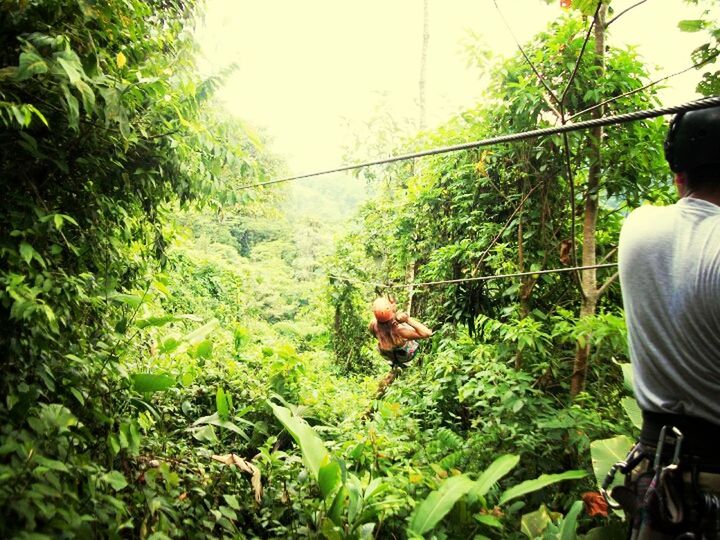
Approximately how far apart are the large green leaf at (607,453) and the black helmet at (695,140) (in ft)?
5.47

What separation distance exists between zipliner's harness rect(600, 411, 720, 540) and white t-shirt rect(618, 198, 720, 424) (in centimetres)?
5

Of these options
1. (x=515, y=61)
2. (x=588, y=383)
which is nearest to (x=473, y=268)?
(x=588, y=383)

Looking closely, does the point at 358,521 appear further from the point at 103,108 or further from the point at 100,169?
the point at 103,108

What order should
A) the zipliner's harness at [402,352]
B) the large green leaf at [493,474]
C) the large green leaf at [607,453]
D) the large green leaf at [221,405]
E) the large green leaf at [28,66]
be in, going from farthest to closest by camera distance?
1. the zipliner's harness at [402,352]
2. the large green leaf at [221,405]
3. the large green leaf at [493,474]
4. the large green leaf at [607,453]
5. the large green leaf at [28,66]

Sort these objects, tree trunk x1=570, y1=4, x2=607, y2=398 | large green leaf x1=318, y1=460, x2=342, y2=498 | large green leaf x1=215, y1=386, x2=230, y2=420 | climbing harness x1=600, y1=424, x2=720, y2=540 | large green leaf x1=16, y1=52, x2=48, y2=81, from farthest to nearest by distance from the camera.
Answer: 1. tree trunk x1=570, y1=4, x2=607, y2=398
2. large green leaf x1=215, y1=386, x2=230, y2=420
3. large green leaf x1=318, y1=460, x2=342, y2=498
4. large green leaf x1=16, y1=52, x2=48, y2=81
5. climbing harness x1=600, y1=424, x2=720, y2=540

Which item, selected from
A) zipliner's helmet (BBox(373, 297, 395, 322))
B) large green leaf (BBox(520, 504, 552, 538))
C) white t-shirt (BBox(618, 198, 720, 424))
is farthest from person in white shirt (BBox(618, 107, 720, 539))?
zipliner's helmet (BBox(373, 297, 395, 322))

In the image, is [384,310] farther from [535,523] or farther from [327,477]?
[535,523]

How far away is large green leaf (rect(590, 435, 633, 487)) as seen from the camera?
2.20 m

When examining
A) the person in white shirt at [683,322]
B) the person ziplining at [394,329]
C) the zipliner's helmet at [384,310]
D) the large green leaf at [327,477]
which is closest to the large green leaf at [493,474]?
the large green leaf at [327,477]

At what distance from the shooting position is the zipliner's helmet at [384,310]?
3.93 metres

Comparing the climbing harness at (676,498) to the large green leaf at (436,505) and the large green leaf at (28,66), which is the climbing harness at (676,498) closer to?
the large green leaf at (436,505)

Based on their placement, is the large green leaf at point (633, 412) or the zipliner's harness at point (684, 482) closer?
the zipliner's harness at point (684, 482)

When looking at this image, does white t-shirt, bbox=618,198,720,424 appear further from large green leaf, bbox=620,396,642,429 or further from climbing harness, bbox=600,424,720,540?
large green leaf, bbox=620,396,642,429

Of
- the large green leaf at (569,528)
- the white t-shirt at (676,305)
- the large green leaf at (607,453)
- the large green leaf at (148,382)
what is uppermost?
the white t-shirt at (676,305)
